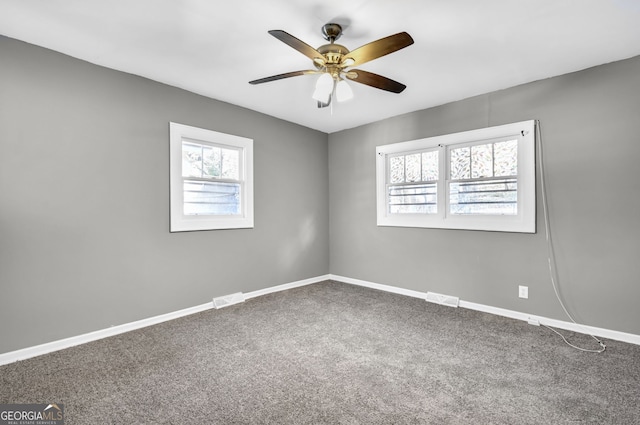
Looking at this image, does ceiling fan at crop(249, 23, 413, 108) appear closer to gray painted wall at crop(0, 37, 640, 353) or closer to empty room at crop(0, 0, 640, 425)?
empty room at crop(0, 0, 640, 425)

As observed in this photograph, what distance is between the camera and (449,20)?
2158mm

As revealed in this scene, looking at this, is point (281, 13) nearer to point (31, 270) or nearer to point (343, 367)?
point (343, 367)

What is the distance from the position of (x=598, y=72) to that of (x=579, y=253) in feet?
5.52

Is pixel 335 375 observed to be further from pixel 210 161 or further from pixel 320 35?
pixel 210 161

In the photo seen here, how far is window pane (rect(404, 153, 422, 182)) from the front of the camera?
4133 mm

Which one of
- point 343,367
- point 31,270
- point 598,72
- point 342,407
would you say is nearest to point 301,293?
point 343,367

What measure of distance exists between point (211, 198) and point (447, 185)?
2914 millimetres

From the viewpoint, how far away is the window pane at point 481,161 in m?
3.51

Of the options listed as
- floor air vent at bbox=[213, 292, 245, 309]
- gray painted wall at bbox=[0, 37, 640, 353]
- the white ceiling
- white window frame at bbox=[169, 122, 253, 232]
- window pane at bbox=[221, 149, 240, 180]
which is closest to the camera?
the white ceiling

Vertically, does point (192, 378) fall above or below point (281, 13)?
below

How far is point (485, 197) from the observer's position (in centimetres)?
353

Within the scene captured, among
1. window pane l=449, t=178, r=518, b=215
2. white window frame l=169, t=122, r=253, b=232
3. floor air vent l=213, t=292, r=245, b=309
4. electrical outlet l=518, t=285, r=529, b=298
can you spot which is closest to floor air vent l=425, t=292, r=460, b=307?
electrical outlet l=518, t=285, r=529, b=298

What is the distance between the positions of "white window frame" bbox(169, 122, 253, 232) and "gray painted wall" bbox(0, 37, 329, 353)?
2.9 inches

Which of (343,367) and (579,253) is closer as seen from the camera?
(343,367)
